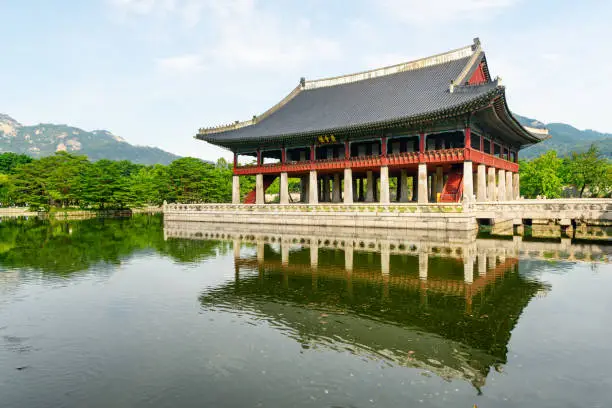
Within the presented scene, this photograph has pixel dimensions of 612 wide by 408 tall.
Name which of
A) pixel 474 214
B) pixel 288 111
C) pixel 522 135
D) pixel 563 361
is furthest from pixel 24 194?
pixel 563 361

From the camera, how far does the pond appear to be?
6613mm

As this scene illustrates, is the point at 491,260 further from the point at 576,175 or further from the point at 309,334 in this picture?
the point at 576,175

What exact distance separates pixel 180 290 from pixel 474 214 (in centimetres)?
2447

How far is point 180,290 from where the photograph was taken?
1381cm

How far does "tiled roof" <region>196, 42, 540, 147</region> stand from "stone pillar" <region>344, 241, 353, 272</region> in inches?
642

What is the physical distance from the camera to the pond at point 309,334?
21.7 feet

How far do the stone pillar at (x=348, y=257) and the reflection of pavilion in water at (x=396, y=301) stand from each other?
0.05 metres

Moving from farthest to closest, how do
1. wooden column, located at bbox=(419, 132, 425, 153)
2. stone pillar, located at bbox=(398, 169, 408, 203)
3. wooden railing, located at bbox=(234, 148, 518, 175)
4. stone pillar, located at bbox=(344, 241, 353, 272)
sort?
1. stone pillar, located at bbox=(398, 169, 408, 203)
2. wooden column, located at bbox=(419, 132, 425, 153)
3. wooden railing, located at bbox=(234, 148, 518, 175)
4. stone pillar, located at bbox=(344, 241, 353, 272)

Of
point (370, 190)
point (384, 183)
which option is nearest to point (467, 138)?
point (384, 183)

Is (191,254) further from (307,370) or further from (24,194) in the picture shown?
(24,194)

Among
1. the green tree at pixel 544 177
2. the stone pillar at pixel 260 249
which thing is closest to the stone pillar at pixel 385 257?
the stone pillar at pixel 260 249

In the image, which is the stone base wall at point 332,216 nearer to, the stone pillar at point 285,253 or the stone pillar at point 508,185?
the stone pillar at point 285,253

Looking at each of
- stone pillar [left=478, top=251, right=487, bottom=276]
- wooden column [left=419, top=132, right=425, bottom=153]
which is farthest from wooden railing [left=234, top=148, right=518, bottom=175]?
stone pillar [left=478, top=251, right=487, bottom=276]

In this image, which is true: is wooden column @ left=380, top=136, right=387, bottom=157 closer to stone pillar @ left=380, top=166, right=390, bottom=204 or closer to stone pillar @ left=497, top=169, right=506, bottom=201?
stone pillar @ left=380, top=166, right=390, bottom=204
